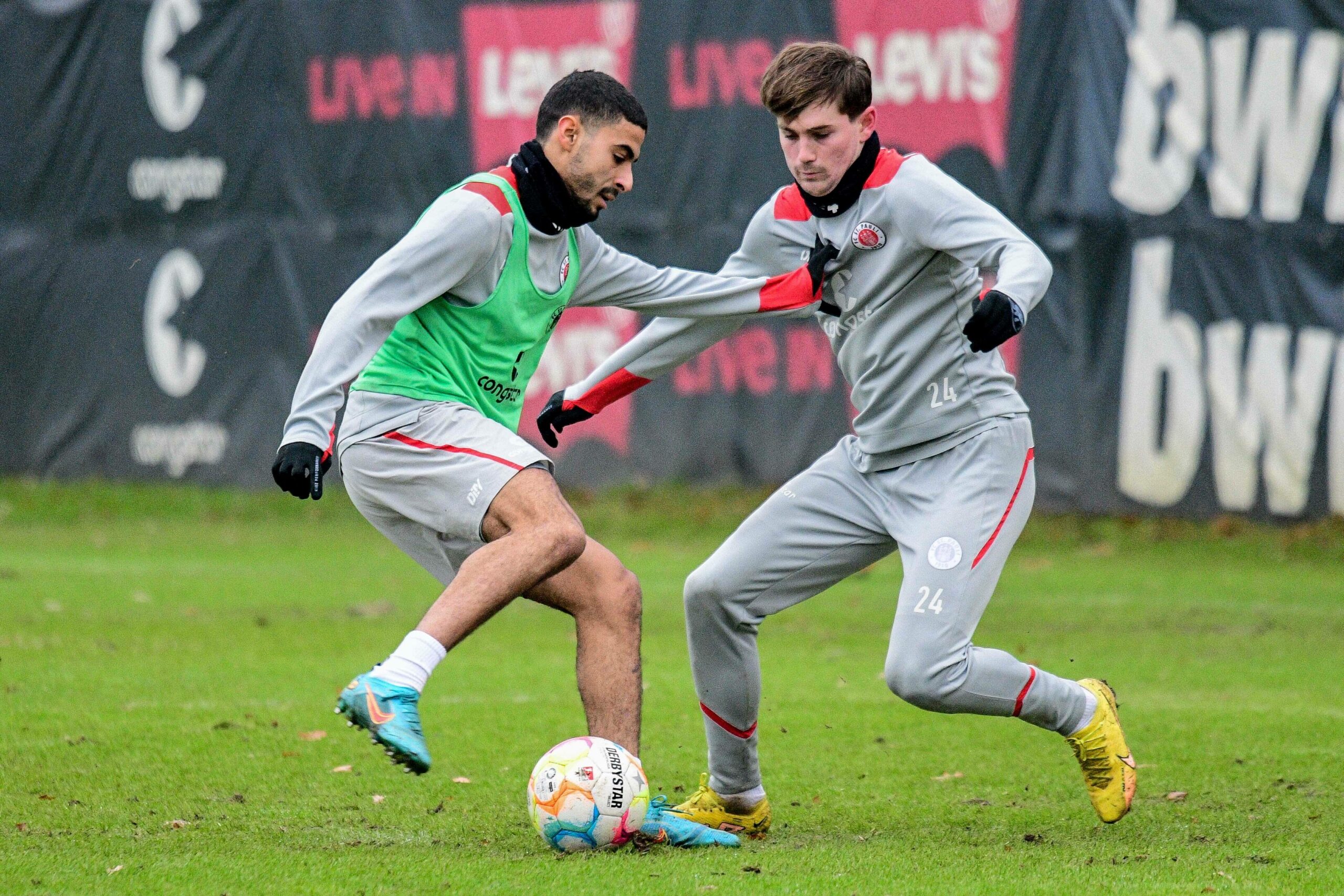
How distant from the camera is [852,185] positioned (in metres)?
5.55

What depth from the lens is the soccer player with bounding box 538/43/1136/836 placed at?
534cm

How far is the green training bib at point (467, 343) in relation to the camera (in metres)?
5.38

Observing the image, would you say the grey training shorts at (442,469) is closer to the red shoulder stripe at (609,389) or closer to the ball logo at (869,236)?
the red shoulder stripe at (609,389)

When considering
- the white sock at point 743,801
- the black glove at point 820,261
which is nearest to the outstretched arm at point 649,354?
the black glove at point 820,261

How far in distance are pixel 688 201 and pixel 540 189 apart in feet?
31.3

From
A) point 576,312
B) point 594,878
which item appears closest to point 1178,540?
point 576,312

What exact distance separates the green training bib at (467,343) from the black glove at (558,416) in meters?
0.54

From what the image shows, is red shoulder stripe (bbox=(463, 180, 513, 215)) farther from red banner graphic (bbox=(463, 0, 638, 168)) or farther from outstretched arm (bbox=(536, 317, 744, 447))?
red banner graphic (bbox=(463, 0, 638, 168))

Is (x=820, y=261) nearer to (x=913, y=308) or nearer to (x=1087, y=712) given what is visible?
(x=913, y=308)

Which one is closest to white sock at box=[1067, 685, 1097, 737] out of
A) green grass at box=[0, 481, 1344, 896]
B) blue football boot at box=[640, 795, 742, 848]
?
green grass at box=[0, 481, 1344, 896]

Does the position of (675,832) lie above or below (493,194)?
below

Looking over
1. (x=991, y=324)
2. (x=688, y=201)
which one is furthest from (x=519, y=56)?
(x=991, y=324)

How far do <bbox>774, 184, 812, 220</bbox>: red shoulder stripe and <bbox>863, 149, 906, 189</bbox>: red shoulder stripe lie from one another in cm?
29

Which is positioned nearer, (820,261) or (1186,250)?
(820,261)
